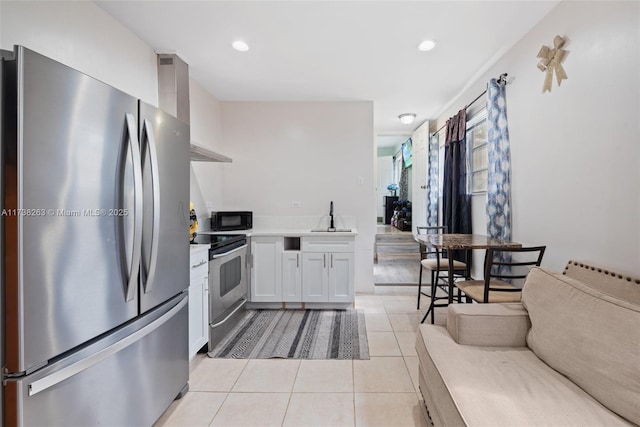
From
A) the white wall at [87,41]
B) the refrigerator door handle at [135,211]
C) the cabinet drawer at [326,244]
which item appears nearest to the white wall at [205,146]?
the white wall at [87,41]

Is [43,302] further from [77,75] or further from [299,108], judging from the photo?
[299,108]

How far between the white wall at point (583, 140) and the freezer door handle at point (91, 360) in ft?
8.32

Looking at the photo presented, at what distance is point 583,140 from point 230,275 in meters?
2.92

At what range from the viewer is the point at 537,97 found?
7.06ft

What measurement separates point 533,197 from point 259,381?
8.27 feet

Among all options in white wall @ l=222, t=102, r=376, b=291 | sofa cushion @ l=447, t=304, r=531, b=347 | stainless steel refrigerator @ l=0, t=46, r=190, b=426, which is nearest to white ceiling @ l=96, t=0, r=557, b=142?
white wall @ l=222, t=102, r=376, b=291

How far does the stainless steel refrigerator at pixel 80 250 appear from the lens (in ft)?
2.91

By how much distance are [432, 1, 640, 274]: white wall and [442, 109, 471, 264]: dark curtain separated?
39.4 inches

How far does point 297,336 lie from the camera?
260 cm

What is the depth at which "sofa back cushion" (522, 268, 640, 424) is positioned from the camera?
998 millimetres

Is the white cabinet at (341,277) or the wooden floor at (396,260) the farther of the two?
the wooden floor at (396,260)

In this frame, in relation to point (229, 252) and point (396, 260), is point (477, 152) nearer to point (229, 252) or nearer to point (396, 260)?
point (396, 260)

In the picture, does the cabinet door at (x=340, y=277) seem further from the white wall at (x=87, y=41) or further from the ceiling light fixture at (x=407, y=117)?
the ceiling light fixture at (x=407, y=117)

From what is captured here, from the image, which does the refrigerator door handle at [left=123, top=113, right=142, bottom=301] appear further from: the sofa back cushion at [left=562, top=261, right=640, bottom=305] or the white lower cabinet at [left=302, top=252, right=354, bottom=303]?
the sofa back cushion at [left=562, top=261, right=640, bottom=305]
